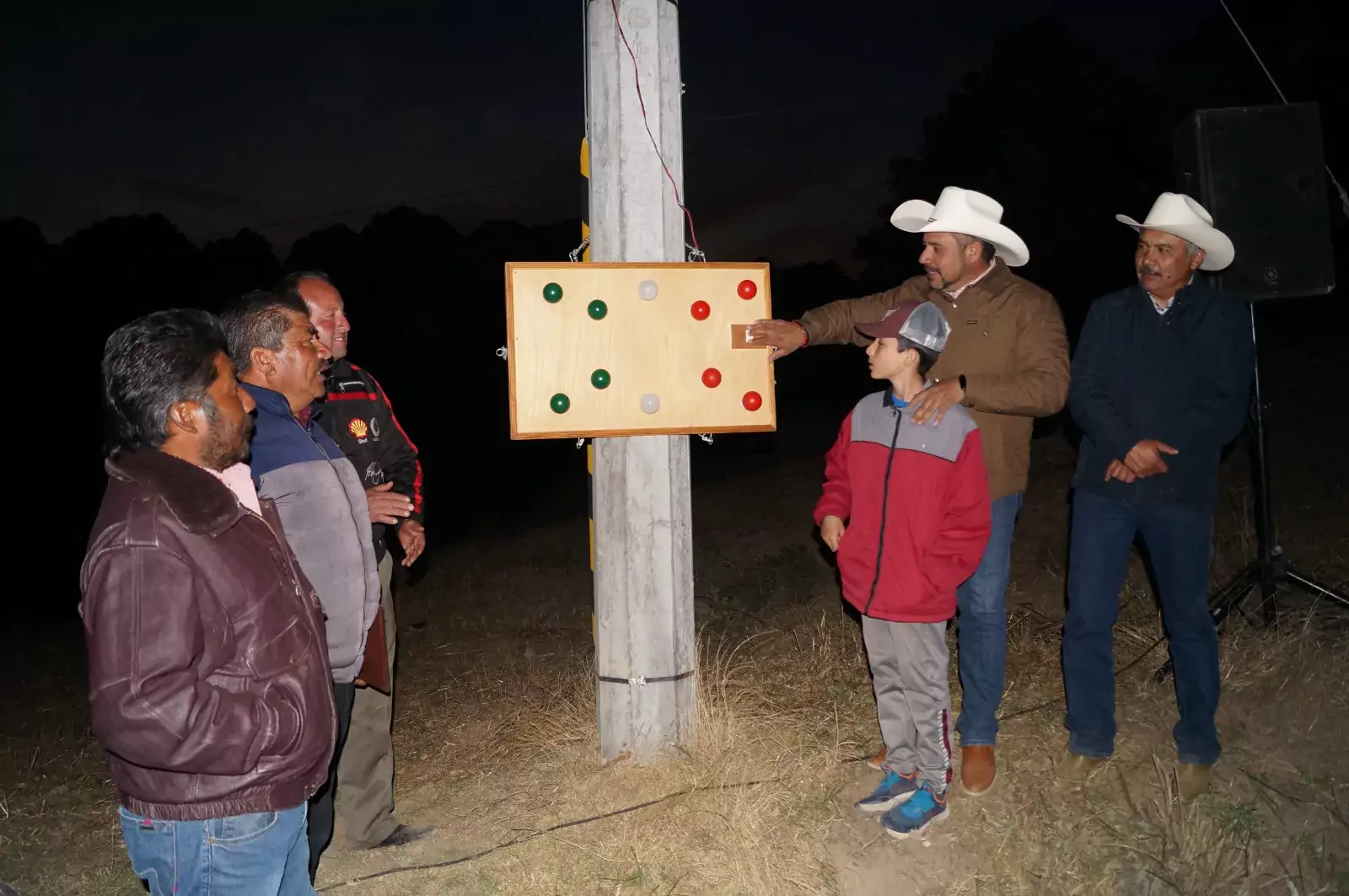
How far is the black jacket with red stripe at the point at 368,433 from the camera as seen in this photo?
3.91m

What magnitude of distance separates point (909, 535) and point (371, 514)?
1.93 m

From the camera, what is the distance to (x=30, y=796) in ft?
19.2

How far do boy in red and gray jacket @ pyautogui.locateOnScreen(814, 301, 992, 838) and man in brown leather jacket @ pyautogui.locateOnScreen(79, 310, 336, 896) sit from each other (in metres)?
2.09

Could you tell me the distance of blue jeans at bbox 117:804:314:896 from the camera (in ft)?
7.19

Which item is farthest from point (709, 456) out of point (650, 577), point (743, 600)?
point (650, 577)

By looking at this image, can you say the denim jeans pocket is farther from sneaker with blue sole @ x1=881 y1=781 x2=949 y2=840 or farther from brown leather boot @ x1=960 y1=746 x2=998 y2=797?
brown leather boot @ x1=960 y1=746 x2=998 y2=797

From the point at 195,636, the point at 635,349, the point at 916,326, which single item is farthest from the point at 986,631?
the point at 195,636

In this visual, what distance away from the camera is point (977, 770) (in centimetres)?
415

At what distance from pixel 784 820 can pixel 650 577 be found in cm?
105

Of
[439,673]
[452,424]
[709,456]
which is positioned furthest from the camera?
[452,424]

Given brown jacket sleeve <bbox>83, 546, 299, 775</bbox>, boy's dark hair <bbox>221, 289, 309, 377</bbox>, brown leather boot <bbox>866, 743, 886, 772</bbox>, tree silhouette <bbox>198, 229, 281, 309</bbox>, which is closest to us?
brown jacket sleeve <bbox>83, 546, 299, 775</bbox>

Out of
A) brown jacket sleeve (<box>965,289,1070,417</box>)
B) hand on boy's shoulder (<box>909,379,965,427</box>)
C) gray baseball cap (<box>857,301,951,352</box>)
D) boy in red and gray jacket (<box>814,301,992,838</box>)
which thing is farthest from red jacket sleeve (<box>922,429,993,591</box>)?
gray baseball cap (<box>857,301,951,352</box>)

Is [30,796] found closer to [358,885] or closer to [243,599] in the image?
[358,885]

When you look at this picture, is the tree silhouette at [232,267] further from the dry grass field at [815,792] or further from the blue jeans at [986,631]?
the blue jeans at [986,631]
